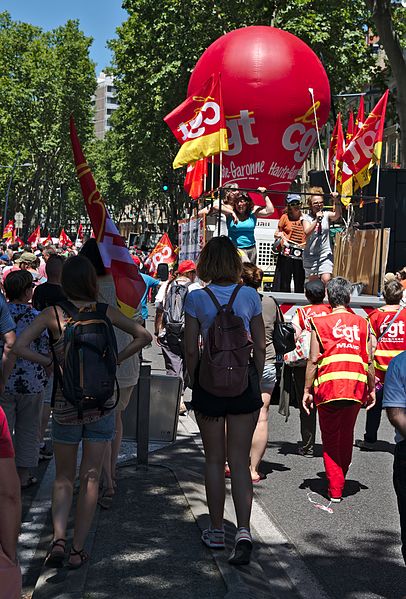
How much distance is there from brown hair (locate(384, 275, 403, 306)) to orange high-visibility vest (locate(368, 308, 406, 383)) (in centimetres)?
9

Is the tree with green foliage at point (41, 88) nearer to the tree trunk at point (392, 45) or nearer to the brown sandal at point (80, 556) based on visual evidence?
the tree trunk at point (392, 45)

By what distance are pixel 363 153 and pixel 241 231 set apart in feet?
11.4

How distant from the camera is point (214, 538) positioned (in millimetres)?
5816

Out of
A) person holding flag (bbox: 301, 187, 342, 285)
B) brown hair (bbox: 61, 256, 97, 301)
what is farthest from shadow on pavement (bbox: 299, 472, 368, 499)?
person holding flag (bbox: 301, 187, 342, 285)

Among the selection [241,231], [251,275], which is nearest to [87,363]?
[251,275]

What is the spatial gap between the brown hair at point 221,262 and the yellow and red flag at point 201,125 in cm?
672

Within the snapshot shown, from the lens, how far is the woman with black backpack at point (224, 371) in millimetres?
5691

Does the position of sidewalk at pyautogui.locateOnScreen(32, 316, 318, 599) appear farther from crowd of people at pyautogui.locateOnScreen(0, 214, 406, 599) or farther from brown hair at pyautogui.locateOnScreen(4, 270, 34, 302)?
brown hair at pyautogui.locateOnScreen(4, 270, 34, 302)

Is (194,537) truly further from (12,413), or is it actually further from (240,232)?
(240,232)

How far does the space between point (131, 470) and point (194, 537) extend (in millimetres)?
1883

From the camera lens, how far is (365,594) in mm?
5426

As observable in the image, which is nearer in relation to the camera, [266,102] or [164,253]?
[266,102]

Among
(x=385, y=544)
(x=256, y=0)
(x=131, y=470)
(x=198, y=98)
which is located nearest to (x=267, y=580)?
(x=385, y=544)

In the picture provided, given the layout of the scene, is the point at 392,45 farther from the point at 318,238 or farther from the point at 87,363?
the point at 87,363
